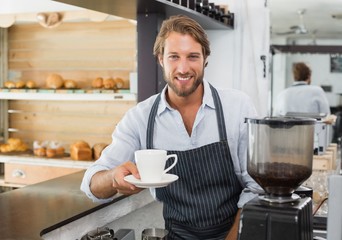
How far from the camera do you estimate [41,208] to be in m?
2.03

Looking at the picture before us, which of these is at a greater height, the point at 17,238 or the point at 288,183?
the point at 288,183

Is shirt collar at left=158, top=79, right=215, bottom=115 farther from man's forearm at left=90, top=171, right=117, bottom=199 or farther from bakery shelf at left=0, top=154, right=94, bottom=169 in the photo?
bakery shelf at left=0, top=154, right=94, bottom=169

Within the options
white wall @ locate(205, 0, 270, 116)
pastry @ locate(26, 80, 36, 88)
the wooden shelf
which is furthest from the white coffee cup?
pastry @ locate(26, 80, 36, 88)

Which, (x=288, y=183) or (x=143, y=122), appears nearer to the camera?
(x=288, y=183)

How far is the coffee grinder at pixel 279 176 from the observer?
1346 mm

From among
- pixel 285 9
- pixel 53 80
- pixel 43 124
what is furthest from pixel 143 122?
pixel 285 9

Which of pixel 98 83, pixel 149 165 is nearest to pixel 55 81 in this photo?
pixel 98 83

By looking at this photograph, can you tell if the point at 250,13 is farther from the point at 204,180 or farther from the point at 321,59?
the point at 321,59

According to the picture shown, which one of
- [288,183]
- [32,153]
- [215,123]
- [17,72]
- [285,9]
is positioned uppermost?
[285,9]

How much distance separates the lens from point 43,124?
4.79m

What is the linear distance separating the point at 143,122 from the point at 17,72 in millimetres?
3161

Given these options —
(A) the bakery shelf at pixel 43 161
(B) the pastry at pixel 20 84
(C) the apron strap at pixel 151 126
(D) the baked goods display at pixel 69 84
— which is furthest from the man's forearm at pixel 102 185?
(B) the pastry at pixel 20 84

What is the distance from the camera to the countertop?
1.74 m

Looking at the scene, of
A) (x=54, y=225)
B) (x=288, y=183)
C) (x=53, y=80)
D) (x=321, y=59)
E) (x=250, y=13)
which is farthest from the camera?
(x=321, y=59)
